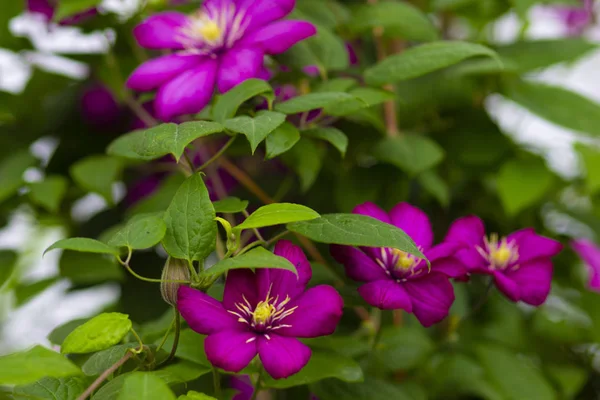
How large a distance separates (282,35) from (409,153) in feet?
0.75

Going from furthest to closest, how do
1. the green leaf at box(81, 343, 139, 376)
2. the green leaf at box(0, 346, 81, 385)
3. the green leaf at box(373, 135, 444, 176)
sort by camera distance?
the green leaf at box(373, 135, 444, 176) → the green leaf at box(81, 343, 139, 376) → the green leaf at box(0, 346, 81, 385)

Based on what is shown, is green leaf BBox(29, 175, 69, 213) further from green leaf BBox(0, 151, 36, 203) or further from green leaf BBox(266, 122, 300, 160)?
green leaf BBox(266, 122, 300, 160)

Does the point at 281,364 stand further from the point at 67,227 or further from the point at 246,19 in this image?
the point at 67,227

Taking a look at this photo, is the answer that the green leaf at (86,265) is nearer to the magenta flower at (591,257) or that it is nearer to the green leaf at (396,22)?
the green leaf at (396,22)

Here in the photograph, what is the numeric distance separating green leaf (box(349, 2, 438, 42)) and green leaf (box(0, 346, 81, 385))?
1.57ft

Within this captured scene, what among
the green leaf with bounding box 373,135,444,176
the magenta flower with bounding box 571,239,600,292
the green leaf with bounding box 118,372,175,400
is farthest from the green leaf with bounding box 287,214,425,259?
the magenta flower with bounding box 571,239,600,292

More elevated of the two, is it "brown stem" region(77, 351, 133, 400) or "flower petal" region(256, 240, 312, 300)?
"flower petal" region(256, 240, 312, 300)

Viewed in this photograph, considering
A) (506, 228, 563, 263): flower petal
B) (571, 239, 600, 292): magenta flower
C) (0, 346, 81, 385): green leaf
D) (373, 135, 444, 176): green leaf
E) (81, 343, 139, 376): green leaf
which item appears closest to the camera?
(0, 346, 81, 385): green leaf

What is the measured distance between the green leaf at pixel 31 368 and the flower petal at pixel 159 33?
1.13 feet

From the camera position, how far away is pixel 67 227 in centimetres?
95

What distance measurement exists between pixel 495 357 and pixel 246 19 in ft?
1.46

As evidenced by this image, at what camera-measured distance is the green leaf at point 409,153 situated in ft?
2.21

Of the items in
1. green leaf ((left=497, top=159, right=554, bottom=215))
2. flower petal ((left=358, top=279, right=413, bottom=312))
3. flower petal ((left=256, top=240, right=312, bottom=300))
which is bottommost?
green leaf ((left=497, top=159, right=554, bottom=215))

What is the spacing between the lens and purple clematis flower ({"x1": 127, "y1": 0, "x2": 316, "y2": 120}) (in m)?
0.51
